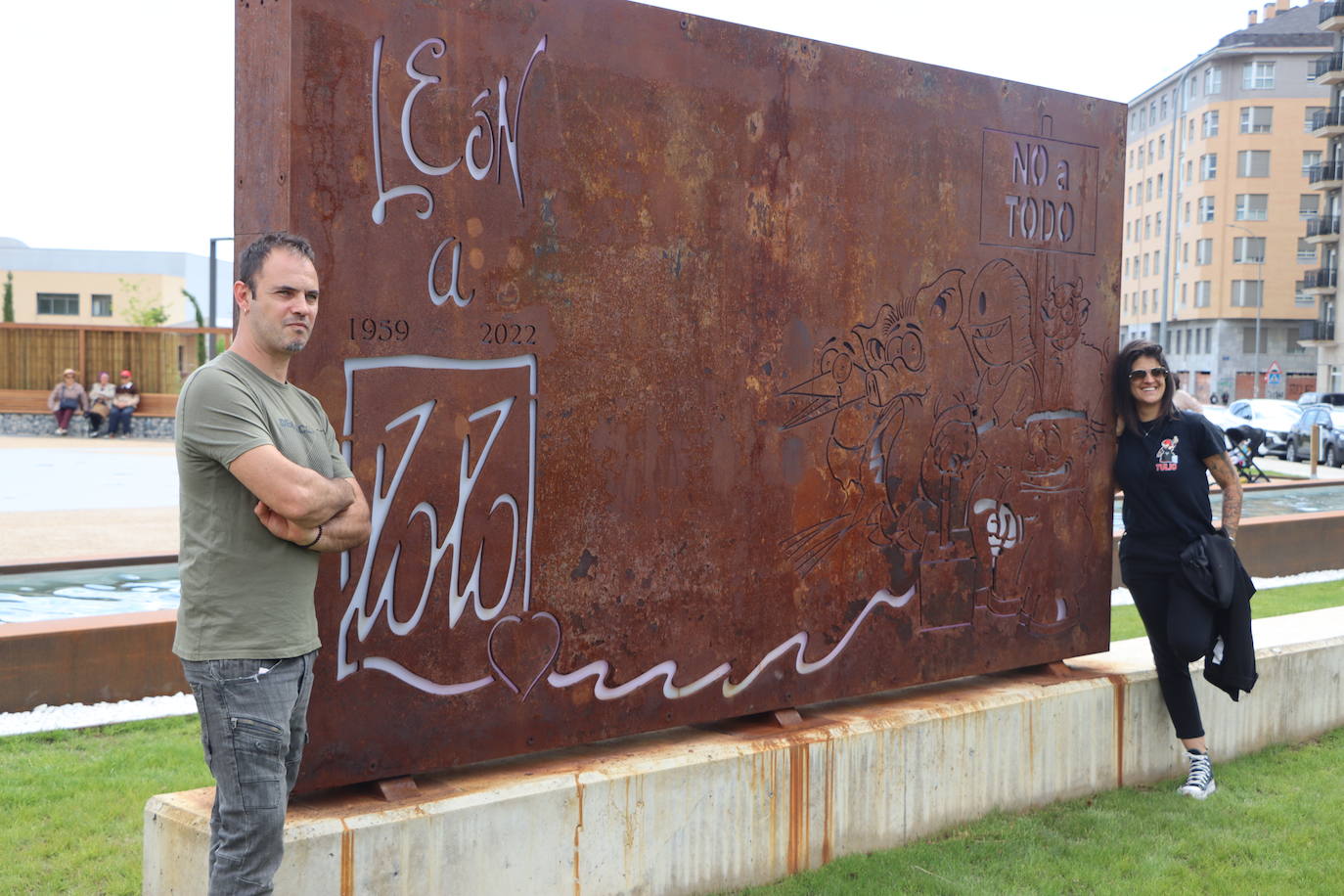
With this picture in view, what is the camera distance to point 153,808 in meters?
3.73

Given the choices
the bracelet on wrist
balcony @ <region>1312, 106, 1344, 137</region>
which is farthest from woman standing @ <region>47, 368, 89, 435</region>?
balcony @ <region>1312, 106, 1344, 137</region>

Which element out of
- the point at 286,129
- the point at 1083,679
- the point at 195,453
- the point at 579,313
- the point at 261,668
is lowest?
the point at 1083,679

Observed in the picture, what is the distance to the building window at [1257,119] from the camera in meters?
70.1

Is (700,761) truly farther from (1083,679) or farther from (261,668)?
(1083,679)

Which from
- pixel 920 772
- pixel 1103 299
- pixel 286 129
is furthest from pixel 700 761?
pixel 1103 299

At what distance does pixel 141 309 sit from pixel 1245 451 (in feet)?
228

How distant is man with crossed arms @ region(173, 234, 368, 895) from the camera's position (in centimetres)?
303

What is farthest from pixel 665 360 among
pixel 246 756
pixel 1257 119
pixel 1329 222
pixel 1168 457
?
pixel 1257 119

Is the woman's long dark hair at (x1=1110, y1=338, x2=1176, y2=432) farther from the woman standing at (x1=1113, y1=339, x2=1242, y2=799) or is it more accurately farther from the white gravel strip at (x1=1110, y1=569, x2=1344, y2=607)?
the white gravel strip at (x1=1110, y1=569, x2=1344, y2=607)

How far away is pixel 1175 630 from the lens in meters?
5.71

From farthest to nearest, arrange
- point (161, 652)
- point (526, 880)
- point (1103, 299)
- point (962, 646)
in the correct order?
point (161, 652), point (1103, 299), point (962, 646), point (526, 880)

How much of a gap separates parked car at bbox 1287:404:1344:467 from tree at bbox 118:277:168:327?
5541 centimetres

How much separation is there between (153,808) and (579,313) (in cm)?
195

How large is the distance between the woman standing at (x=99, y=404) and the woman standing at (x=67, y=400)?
25cm
